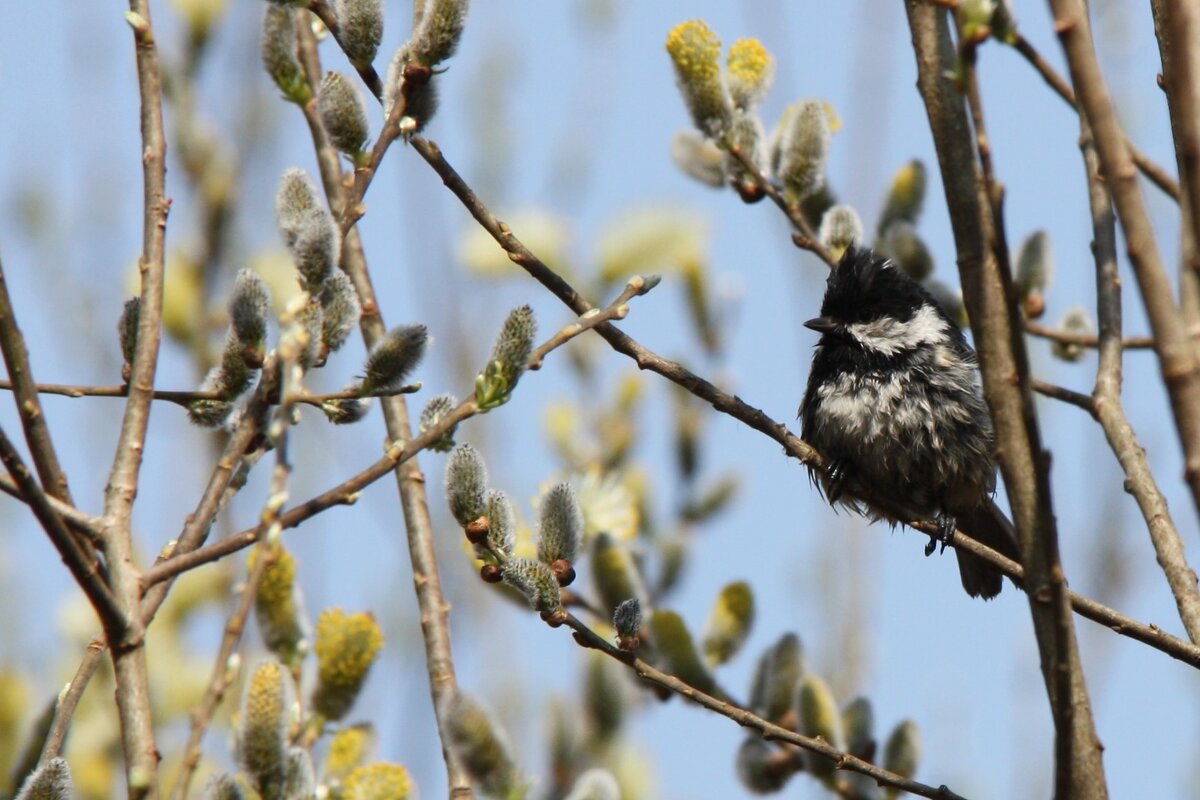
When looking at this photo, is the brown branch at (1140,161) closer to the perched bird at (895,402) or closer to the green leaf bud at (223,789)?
the perched bird at (895,402)

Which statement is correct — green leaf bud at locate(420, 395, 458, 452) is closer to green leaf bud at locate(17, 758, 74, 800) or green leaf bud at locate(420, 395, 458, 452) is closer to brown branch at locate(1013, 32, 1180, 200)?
green leaf bud at locate(17, 758, 74, 800)

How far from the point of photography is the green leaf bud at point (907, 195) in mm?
4402

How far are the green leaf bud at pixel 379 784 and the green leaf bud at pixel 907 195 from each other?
8.10 feet

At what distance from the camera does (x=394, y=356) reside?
7.79ft

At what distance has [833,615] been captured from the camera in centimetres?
623

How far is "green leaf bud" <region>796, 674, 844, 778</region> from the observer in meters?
3.47

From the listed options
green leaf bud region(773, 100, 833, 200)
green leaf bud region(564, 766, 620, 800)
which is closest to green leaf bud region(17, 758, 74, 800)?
green leaf bud region(564, 766, 620, 800)

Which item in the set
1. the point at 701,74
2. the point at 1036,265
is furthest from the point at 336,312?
the point at 1036,265

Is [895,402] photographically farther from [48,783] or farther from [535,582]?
[48,783]

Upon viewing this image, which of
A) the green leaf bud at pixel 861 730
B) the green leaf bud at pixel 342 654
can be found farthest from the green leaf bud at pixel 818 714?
the green leaf bud at pixel 342 654

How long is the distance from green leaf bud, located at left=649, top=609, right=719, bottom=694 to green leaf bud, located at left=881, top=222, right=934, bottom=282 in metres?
1.48

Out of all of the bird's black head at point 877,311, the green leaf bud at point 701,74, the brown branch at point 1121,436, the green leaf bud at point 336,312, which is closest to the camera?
the green leaf bud at point 336,312

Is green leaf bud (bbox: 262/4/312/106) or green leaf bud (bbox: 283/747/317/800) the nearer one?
green leaf bud (bbox: 283/747/317/800)

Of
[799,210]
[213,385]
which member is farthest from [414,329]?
[799,210]
